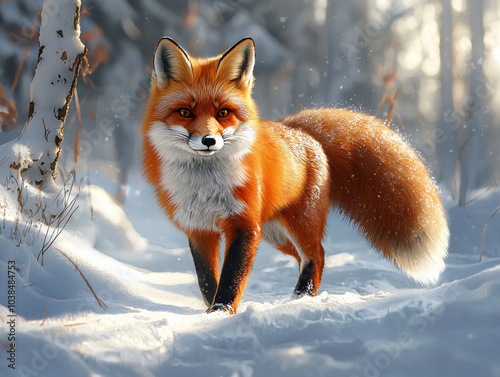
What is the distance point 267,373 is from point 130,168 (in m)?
4.97

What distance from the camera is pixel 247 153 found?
2.46m

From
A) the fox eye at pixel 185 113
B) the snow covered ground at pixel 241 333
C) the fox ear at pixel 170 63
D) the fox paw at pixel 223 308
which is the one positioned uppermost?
the fox ear at pixel 170 63

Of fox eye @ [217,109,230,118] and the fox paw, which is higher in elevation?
fox eye @ [217,109,230,118]

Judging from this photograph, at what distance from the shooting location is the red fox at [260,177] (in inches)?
92.2

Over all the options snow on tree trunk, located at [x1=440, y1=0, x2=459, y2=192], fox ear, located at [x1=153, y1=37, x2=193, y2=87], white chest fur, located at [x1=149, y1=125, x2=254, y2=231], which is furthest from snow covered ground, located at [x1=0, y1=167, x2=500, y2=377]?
snow on tree trunk, located at [x1=440, y1=0, x2=459, y2=192]

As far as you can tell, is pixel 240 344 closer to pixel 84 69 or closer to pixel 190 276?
pixel 190 276

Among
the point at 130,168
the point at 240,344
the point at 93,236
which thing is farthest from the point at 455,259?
the point at 130,168

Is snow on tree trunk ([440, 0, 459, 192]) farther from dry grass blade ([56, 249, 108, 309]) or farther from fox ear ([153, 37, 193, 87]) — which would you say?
dry grass blade ([56, 249, 108, 309])

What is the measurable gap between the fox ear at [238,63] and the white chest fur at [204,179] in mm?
390

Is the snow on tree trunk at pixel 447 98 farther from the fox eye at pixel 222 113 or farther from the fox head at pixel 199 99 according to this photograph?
the fox eye at pixel 222 113

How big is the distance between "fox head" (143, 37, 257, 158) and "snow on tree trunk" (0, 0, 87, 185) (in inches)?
63.6

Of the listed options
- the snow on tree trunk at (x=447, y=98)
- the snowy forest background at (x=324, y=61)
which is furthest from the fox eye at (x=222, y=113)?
the snow on tree trunk at (x=447, y=98)

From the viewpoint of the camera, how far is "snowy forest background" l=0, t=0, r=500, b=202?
5.74m

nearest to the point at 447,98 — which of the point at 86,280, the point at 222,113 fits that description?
the point at 222,113
